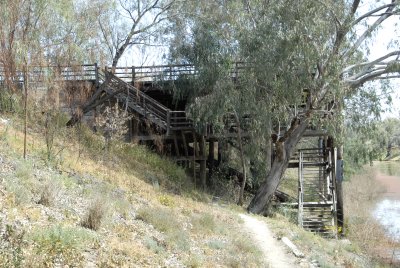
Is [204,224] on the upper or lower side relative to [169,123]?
lower

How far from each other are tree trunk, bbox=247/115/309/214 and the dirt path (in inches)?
130

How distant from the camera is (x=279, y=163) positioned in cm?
1961

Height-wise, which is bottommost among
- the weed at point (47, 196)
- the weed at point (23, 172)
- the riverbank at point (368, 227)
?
the riverbank at point (368, 227)

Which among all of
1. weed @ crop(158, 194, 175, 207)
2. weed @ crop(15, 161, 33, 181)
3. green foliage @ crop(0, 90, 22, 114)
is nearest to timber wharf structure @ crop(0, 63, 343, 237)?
green foliage @ crop(0, 90, 22, 114)

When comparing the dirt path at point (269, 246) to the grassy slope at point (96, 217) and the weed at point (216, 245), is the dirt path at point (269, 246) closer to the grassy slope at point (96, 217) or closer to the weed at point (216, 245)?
the grassy slope at point (96, 217)

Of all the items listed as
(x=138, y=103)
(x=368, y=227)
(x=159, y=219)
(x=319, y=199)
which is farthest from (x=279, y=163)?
(x=159, y=219)

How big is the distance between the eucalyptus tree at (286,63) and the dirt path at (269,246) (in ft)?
13.4

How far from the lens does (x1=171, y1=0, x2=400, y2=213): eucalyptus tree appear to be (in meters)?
16.9

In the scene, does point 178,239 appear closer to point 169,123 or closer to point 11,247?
point 11,247

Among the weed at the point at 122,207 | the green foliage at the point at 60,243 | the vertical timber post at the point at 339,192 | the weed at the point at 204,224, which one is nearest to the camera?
the green foliage at the point at 60,243

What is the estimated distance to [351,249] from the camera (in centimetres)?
1731

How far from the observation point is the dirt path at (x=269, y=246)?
1116 cm

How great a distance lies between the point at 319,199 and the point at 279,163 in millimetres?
6329

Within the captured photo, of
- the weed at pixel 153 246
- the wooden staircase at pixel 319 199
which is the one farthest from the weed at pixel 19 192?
the wooden staircase at pixel 319 199
